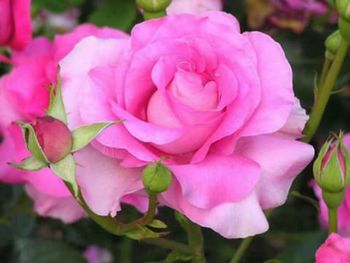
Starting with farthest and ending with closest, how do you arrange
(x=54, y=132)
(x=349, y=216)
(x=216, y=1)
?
(x=216, y=1)
(x=349, y=216)
(x=54, y=132)

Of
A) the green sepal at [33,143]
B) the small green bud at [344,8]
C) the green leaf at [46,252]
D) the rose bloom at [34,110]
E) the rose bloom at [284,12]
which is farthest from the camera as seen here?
the rose bloom at [284,12]

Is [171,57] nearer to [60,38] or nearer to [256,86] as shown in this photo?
[256,86]

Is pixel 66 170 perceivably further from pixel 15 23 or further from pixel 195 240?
pixel 15 23

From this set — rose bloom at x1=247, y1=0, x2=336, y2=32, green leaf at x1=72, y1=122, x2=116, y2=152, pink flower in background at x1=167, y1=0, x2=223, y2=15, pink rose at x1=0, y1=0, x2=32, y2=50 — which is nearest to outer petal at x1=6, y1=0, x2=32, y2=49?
pink rose at x1=0, y1=0, x2=32, y2=50

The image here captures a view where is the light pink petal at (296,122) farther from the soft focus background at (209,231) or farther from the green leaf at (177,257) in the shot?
the soft focus background at (209,231)

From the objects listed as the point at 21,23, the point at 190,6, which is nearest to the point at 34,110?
the point at 21,23

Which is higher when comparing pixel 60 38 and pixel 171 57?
pixel 171 57

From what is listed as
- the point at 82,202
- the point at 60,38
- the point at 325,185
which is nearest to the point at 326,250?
the point at 325,185

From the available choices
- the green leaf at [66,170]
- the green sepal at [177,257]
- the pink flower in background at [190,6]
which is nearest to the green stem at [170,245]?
the green sepal at [177,257]
